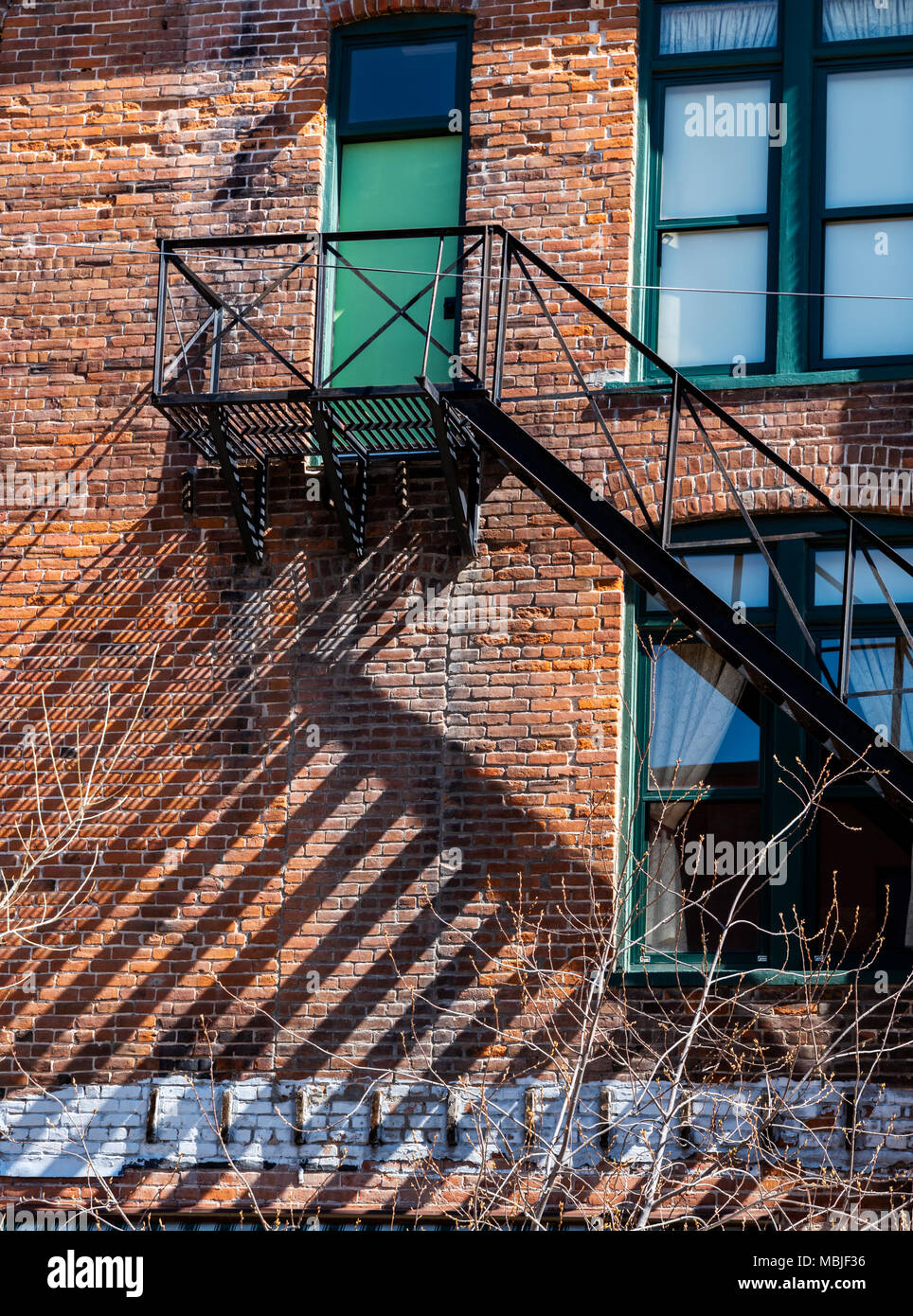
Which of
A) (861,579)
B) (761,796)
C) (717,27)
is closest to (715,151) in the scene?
(717,27)

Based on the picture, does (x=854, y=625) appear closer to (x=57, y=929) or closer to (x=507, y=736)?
(x=507, y=736)

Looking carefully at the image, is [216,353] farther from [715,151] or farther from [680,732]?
[680,732]

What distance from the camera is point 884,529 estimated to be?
32.0 ft

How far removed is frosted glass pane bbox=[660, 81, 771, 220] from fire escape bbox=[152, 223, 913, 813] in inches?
40.9

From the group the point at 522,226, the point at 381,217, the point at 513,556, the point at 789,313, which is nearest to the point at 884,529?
the point at 789,313

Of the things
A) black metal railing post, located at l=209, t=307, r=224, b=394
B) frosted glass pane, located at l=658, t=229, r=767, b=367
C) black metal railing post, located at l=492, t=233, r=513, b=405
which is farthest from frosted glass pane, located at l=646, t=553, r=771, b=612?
black metal railing post, located at l=209, t=307, r=224, b=394

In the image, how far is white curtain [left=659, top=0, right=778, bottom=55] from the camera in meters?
10.7

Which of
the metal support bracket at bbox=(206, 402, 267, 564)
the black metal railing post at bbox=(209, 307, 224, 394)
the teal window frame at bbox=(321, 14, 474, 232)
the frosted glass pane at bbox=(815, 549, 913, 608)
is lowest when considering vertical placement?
the frosted glass pane at bbox=(815, 549, 913, 608)

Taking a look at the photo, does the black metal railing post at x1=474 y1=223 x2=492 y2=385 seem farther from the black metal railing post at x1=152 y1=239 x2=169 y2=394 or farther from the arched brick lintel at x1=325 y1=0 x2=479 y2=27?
the arched brick lintel at x1=325 y1=0 x2=479 y2=27

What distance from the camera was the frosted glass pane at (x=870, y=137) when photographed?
10.3m

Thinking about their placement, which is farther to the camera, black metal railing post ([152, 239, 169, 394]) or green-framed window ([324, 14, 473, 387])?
green-framed window ([324, 14, 473, 387])

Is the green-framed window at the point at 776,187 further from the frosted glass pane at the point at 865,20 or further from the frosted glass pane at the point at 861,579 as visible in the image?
the frosted glass pane at the point at 861,579

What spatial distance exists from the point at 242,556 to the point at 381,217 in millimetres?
2473

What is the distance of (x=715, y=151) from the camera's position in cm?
1062
